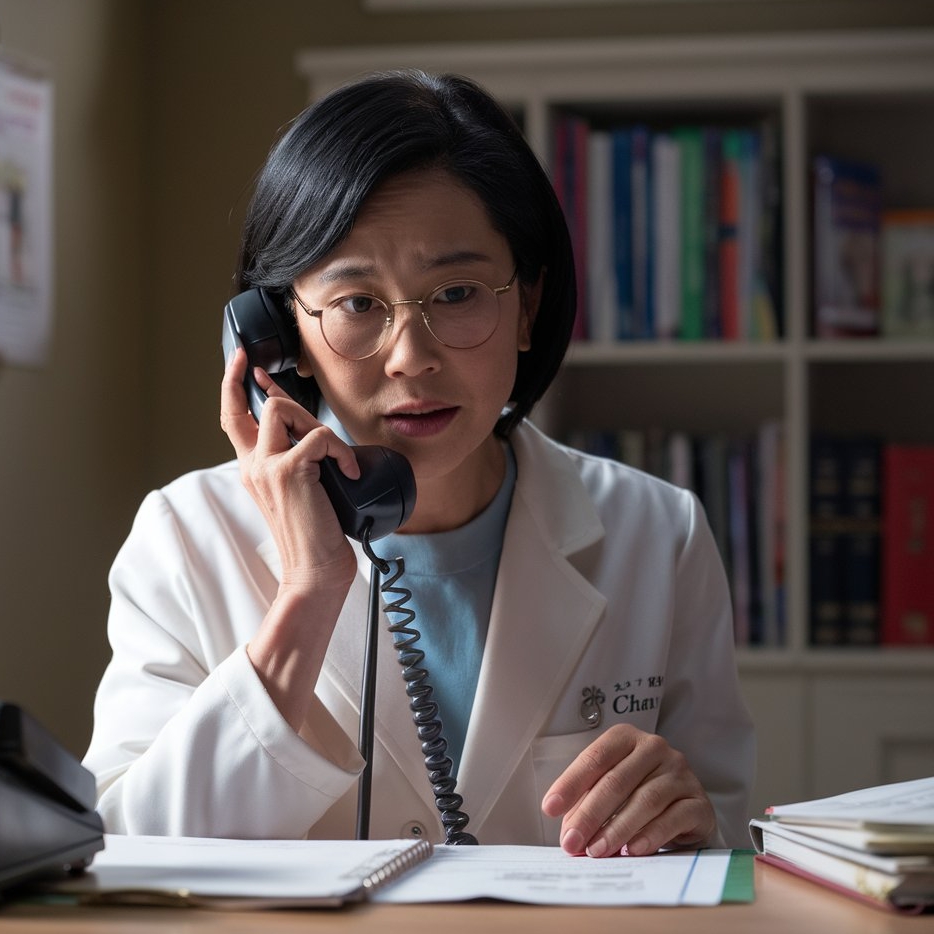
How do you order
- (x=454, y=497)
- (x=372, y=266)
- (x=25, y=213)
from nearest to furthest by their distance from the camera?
1. (x=372, y=266)
2. (x=454, y=497)
3. (x=25, y=213)

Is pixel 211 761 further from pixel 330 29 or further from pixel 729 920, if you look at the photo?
pixel 330 29

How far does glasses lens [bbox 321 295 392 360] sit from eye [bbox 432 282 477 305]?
0.18 ft

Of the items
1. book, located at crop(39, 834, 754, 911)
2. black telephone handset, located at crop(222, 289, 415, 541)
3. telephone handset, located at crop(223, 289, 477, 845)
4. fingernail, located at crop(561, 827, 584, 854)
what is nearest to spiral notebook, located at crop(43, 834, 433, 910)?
book, located at crop(39, 834, 754, 911)

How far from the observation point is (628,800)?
3.61ft

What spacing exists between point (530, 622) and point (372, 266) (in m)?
0.44

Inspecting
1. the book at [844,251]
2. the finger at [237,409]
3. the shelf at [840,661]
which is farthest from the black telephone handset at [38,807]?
the book at [844,251]

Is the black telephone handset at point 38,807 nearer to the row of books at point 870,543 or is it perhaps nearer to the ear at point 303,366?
the ear at point 303,366

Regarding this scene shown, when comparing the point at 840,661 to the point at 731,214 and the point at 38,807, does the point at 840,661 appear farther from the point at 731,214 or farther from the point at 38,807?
the point at 38,807

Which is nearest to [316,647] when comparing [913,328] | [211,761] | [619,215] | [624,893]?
[211,761]

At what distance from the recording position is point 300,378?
1596 millimetres

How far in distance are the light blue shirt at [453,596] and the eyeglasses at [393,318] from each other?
0.80 ft

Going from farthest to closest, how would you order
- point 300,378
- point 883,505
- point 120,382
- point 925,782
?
1. point 120,382
2. point 883,505
3. point 300,378
4. point 925,782

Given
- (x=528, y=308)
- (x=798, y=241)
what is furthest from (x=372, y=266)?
(x=798, y=241)

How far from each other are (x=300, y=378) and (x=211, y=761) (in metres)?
0.56
